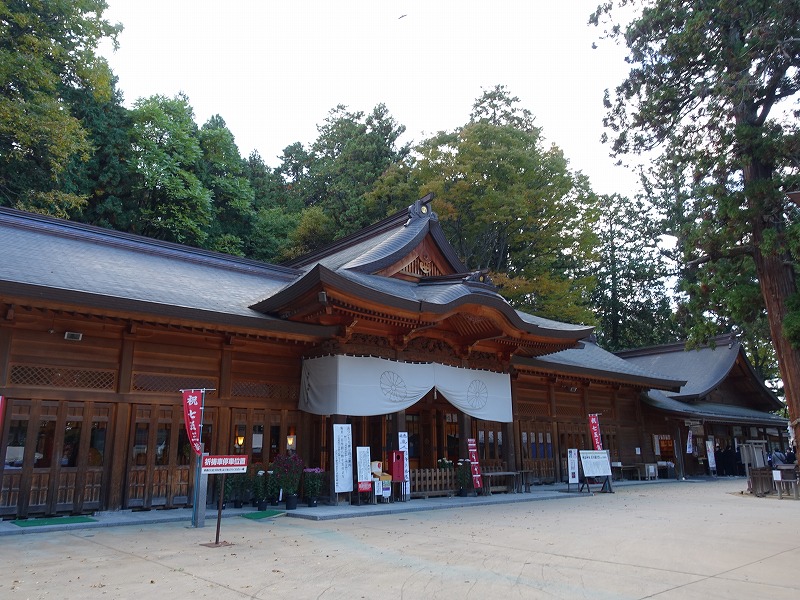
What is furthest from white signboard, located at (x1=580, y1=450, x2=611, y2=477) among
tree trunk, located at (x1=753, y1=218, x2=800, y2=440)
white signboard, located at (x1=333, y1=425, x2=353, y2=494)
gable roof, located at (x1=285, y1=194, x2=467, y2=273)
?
white signboard, located at (x1=333, y1=425, x2=353, y2=494)

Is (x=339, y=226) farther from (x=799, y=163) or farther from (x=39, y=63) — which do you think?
(x=799, y=163)

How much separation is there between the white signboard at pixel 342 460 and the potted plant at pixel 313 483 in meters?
0.44

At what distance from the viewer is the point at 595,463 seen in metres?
16.9

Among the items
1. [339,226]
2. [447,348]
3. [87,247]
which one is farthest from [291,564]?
[339,226]

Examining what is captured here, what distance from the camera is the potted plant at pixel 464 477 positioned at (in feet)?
48.6

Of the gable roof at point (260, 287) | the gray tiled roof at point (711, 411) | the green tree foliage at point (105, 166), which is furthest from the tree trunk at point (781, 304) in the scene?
the green tree foliage at point (105, 166)

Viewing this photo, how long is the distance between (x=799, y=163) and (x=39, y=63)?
2323 centimetres

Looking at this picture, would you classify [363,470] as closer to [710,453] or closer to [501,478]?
[501,478]

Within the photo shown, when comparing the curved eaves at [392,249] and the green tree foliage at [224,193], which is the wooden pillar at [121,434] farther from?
the green tree foliage at [224,193]

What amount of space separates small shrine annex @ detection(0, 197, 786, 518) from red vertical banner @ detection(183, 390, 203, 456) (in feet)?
5.30

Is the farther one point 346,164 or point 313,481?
point 346,164

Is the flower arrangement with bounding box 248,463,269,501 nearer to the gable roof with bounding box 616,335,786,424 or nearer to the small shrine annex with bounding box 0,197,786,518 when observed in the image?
the small shrine annex with bounding box 0,197,786,518

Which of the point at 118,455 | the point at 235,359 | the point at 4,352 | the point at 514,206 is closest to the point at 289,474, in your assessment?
the point at 235,359

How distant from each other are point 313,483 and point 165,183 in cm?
1949
